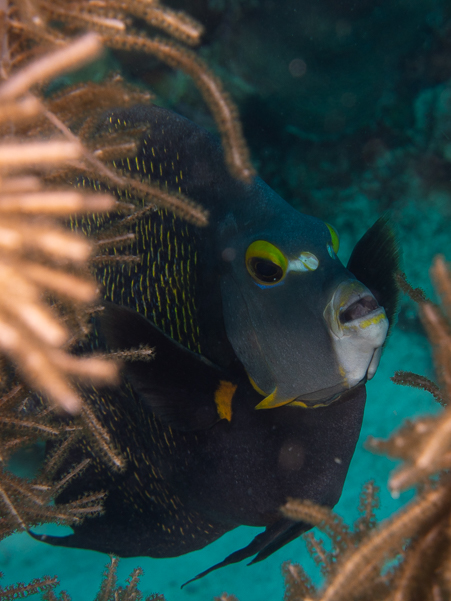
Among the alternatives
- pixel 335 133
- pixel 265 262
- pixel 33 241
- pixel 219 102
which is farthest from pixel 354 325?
pixel 335 133

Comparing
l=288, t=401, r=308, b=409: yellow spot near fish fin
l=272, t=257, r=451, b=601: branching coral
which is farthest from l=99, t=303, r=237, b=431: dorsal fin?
l=272, t=257, r=451, b=601: branching coral

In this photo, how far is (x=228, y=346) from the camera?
1.91 m

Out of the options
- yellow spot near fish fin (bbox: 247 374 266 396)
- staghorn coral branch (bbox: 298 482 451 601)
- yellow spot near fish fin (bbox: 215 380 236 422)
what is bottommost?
yellow spot near fish fin (bbox: 215 380 236 422)

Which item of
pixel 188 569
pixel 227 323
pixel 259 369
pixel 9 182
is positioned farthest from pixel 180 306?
pixel 188 569

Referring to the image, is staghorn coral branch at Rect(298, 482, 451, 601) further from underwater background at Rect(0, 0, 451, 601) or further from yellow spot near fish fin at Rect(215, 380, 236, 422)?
underwater background at Rect(0, 0, 451, 601)

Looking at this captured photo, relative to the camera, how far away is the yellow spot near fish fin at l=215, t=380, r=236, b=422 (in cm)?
189

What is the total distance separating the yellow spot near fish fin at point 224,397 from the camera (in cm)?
189

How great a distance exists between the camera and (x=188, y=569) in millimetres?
5207

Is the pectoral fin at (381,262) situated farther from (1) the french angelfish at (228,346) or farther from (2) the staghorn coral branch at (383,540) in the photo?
(2) the staghorn coral branch at (383,540)

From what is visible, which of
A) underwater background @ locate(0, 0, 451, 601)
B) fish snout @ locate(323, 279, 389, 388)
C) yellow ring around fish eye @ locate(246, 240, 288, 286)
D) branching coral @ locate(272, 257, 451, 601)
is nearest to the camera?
branching coral @ locate(272, 257, 451, 601)

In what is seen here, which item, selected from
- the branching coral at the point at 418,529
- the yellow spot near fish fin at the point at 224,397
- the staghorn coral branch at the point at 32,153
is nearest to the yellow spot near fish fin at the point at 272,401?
the yellow spot near fish fin at the point at 224,397

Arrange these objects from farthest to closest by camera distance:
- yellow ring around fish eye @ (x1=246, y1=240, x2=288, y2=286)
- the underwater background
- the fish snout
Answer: the underwater background < yellow ring around fish eye @ (x1=246, y1=240, x2=288, y2=286) < the fish snout

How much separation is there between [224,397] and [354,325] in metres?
0.75

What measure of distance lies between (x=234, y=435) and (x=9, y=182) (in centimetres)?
155
